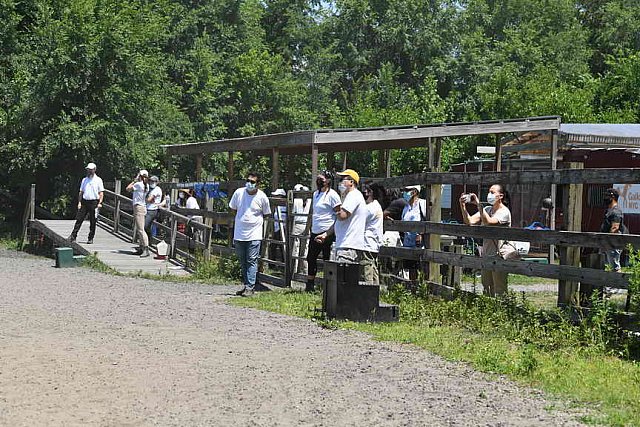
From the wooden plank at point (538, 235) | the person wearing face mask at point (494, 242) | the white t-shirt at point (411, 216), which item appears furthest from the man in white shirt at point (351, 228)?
the white t-shirt at point (411, 216)

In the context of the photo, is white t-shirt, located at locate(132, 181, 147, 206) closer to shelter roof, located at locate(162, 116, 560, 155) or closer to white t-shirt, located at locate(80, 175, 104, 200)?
white t-shirt, located at locate(80, 175, 104, 200)

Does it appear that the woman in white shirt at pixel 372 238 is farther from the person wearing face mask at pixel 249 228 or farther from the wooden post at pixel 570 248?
the wooden post at pixel 570 248

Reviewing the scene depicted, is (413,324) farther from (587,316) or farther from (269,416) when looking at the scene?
(269,416)

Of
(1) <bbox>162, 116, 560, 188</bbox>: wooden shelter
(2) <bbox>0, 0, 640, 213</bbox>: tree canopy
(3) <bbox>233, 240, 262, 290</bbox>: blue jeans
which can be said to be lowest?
(3) <bbox>233, 240, 262, 290</bbox>: blue jeans

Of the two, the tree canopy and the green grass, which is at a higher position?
the tree canopy

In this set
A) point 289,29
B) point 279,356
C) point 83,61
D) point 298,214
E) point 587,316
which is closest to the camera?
point 279,356

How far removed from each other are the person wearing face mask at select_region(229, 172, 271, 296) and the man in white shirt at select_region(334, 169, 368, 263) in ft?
8.57

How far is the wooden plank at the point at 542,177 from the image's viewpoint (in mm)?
9742

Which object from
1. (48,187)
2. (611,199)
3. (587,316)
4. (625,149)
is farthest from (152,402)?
(48,187)

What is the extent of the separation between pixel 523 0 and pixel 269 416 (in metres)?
51.4

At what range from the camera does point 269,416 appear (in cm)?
683

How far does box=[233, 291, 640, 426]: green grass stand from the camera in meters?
7.46

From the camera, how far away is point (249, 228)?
1501cm

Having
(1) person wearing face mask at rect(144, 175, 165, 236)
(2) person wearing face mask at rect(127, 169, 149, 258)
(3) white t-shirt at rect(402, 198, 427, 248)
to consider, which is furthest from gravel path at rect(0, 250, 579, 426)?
(1) person wearing face mask at rect(144, 175, 165, 236)
